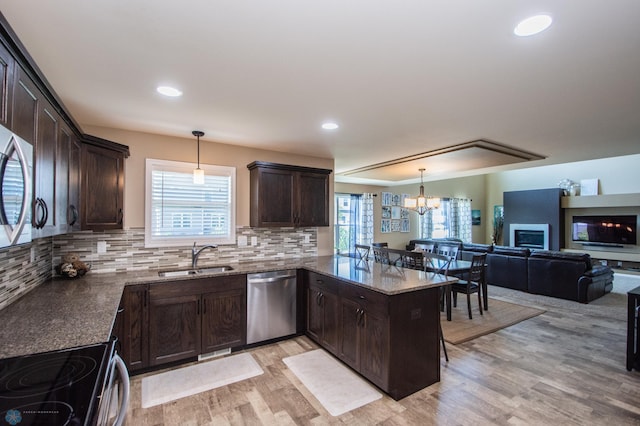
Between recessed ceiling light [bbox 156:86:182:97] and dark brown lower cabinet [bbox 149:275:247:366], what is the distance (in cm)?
174

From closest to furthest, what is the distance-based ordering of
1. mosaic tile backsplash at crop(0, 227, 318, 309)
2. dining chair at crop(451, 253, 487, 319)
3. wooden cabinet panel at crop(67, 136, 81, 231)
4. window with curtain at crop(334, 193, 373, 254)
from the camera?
mosaic tile backsplash at crop(0, 227, 318, 309) → wooden cabinet panel at crop(67, 136, 81, 231) → dining chair at crop(451, 253, 487, 319) → window with curtain at crop(334, 193, 373, 254)

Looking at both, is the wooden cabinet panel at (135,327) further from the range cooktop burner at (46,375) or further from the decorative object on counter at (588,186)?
the decorative object on counter at (588,186)

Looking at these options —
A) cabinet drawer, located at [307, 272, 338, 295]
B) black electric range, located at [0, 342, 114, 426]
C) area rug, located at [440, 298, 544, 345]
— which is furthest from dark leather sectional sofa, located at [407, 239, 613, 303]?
black electric range, located at [0, 342, 114, 426]

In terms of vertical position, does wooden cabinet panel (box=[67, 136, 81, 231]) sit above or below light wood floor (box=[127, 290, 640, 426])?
above

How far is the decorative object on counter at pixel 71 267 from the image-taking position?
9.44ft

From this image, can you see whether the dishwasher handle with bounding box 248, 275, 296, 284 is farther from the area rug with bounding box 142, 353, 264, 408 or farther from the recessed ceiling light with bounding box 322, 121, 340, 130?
the recessed ceiling light with bounding box 322, 121, 340, 130

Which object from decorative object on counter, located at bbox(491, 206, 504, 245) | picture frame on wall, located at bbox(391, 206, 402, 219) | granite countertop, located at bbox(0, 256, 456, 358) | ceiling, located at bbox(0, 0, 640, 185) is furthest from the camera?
decorative object on counter, located at bbox(491, 206, 504, 245)

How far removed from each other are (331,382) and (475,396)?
47.5 inches

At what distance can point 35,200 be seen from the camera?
1.57 metres

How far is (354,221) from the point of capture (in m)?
8.21

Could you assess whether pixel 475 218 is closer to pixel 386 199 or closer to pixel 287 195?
pixel 386 199

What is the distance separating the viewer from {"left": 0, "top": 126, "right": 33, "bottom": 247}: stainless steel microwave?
117 cm

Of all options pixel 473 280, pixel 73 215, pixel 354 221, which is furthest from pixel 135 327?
pixel 354 221

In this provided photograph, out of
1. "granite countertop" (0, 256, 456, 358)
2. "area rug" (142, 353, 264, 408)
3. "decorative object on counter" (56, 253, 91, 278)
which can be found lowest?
"area rug" (142, 353, 264, 408)
